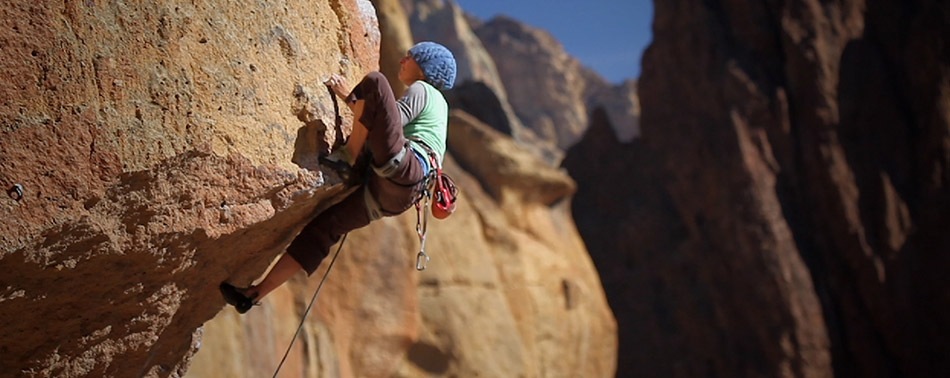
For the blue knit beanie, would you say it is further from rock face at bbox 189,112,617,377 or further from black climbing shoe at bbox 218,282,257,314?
rock face at bbox 189,112,617,377

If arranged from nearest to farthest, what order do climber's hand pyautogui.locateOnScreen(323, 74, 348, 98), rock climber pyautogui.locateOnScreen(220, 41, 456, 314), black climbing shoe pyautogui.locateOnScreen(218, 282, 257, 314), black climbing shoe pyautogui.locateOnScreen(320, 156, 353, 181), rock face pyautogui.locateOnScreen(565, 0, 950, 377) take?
rock climber pyautogui.locateOnScreen(220, 41, 456, 314), black climbing shoe pyautogui.locateOnScreen(320, 156, 353, 181), climber's hand pyautogui.locateOnScreen(323, 74, 348, 98), black climbing shoe pyautogui.locateOnScreen(218, 282, 257, 314), rock face pyautogui.locateOnScreen(565, 0, 950, 377)

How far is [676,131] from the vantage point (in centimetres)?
1738

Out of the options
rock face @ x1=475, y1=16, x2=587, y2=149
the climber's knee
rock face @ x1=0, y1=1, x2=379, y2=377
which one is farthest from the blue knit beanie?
rock face @ x1=475, y1=16, x2=587, y2=149

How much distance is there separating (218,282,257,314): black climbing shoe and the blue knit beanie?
112cm

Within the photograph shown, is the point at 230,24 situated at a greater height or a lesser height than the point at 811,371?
greater

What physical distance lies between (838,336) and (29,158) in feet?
47.9

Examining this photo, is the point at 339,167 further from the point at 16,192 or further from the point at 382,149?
the point at 16,192

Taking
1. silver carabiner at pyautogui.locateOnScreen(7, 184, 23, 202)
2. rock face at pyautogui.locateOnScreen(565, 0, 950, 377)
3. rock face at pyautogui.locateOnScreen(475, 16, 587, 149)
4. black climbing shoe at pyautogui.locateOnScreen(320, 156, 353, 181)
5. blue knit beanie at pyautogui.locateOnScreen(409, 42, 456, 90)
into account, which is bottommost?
rock face at pyautogui.locateOnScreen(565, 0, 950, 377)

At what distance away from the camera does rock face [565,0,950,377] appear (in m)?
15.0

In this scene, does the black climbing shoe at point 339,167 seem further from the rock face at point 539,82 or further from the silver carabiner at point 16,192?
the rock face at point 539,82

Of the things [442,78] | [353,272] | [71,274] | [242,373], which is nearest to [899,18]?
[353,272]

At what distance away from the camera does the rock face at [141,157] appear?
2812 millimetres

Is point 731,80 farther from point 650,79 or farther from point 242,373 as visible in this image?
point 242,373

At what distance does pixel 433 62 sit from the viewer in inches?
155
